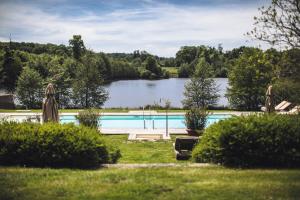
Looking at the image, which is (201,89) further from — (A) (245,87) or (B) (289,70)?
(B) (289,70)

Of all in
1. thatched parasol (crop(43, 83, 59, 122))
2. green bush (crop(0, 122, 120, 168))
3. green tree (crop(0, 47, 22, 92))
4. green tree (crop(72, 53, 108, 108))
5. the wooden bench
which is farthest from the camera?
green tree (crop(0, 47, 22, 92))

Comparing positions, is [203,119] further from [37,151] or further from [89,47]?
[89,47]

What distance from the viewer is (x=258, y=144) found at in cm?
723

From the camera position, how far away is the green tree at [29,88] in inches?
1249

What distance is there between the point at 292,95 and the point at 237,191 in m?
4.64

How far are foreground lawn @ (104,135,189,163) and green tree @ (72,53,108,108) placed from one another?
15703 mm

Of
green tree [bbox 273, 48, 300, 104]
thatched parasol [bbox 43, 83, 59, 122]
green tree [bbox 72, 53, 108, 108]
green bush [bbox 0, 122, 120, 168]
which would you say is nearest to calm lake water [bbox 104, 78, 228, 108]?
green tree [bbox 72, 53, 108, 108]

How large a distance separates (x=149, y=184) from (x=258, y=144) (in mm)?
2532

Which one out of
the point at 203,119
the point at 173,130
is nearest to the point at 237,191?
the point at 203,119

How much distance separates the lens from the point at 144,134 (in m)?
17.5

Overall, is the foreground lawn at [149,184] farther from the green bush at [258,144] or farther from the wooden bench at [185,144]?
the wooden bench at [185,144]

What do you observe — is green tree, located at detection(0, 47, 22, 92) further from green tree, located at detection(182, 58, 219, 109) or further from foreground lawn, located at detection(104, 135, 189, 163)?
foreground lawn, located at detection(104, 135, 189, 163)

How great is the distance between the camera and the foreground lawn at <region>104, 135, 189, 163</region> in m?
10.8

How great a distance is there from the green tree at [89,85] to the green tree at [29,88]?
2752mm
